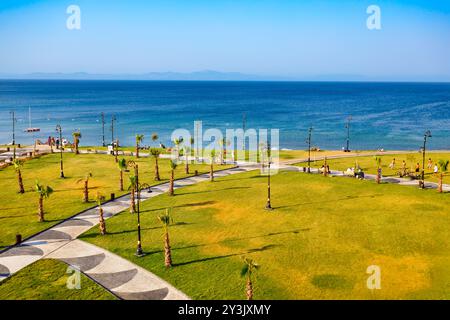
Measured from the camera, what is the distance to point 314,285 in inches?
1198

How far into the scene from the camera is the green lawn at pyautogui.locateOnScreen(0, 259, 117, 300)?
2948 cm

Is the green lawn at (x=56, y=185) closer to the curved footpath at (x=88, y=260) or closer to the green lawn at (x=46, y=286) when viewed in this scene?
the curved footpath at (x=88, y=260)

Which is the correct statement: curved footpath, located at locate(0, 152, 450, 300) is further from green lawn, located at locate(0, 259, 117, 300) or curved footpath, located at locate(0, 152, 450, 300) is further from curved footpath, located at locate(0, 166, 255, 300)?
green lawn, located at locate(0, 259, 117, 300)

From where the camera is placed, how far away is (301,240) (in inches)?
1518

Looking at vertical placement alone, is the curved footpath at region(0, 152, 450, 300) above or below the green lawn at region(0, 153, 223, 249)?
below

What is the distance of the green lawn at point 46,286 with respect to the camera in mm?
29484

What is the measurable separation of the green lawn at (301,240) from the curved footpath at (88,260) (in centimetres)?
99

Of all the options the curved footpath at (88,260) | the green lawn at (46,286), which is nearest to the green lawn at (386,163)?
the curved footpath at (88,260)

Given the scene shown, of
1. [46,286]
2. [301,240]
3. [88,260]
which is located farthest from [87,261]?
[301,240]

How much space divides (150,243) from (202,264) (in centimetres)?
704

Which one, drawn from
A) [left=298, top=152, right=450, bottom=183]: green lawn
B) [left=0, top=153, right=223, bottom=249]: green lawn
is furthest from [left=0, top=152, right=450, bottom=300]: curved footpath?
[left=298, top=152, right=450, bottom=183]: green lawn

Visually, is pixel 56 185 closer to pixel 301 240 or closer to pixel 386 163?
pixel 301 240

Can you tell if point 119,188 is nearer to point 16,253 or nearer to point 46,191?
point 46,191

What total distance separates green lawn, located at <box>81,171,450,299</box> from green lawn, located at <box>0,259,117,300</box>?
489cm
